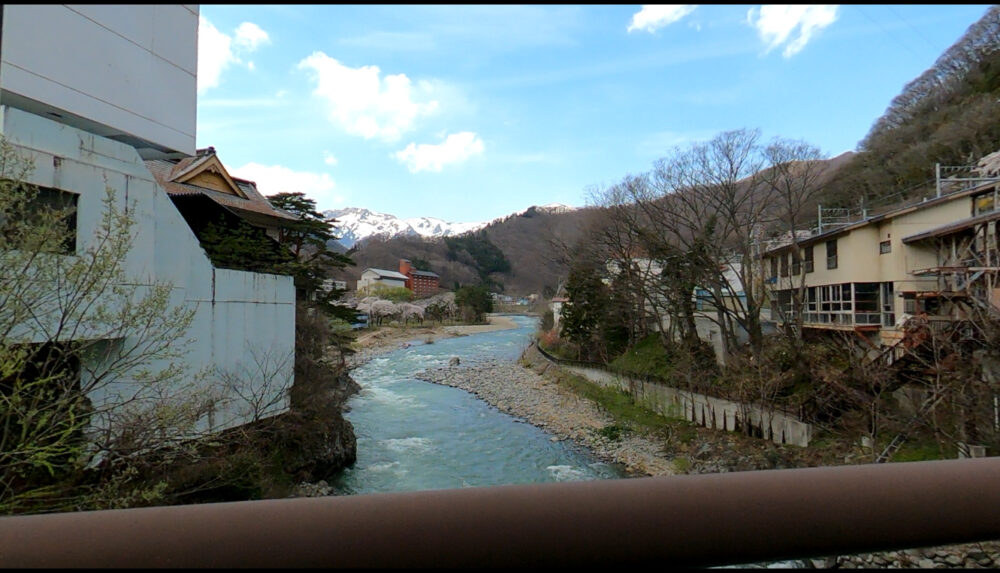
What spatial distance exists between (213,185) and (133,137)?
4.74m

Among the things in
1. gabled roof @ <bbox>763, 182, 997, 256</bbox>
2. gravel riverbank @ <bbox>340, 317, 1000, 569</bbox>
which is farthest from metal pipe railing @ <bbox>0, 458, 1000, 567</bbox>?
gabled roof @ <bbox>763, 182, 997, 256</bbox>

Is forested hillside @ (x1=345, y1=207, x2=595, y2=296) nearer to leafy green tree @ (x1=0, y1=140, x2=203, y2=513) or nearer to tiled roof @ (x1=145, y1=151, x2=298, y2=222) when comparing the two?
tiled roof @ (x1=145, y1=151, x2=298, y2=222)

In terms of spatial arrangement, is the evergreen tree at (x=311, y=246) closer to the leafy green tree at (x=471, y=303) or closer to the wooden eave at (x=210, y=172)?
the wooden eave at (x=210, y=172)

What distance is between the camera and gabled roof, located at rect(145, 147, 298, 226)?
8969 millimetres

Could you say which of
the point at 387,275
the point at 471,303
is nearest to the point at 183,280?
the point at 471,303

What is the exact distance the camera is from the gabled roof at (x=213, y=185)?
29.4 ft

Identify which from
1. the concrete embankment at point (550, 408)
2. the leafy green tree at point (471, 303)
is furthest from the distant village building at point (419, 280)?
the concrete embankment at point (550, 408)

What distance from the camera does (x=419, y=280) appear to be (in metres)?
54.3

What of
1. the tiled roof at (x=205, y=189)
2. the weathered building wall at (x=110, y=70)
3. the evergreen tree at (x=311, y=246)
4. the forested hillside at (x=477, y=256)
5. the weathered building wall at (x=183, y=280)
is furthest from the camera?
the forested hillside at (x=477, y=256)

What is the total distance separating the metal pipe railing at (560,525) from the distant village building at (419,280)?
167ft

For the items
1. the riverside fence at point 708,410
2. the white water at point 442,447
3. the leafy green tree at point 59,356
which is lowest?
the white water at point 442,447

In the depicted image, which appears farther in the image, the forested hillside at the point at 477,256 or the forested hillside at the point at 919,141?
the forested hillside at the point at 477,256

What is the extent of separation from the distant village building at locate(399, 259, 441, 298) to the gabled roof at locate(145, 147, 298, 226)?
131ft

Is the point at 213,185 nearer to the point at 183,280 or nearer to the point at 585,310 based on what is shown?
the point at 183,280
